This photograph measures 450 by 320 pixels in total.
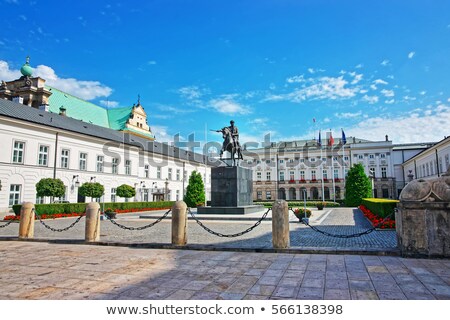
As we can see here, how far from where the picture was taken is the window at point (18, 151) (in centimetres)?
2886

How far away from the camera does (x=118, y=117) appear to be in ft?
214

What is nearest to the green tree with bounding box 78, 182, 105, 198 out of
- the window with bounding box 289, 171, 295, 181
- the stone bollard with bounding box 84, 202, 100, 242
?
the stone bollard with bounding box 84, 202, 100, 242

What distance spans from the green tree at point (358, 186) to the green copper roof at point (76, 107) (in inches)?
1847

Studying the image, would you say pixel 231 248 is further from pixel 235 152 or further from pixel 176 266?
→ pixel 235 152

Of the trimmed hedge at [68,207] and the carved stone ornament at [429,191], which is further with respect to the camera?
the trimmed hedge at [68,207]

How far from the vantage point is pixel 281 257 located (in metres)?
7.64

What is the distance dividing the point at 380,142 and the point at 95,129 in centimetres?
6022

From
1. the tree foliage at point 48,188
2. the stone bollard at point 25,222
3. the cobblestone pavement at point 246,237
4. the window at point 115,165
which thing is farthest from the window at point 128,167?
the stone bollard at point 25,222

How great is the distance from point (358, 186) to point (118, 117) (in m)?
49.1

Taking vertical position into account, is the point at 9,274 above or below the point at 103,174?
below

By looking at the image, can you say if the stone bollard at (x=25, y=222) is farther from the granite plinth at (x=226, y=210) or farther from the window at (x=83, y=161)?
the window at (x=83, y=161)

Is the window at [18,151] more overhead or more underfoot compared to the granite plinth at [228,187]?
more overhead

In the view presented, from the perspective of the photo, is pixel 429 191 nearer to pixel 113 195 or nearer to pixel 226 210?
pixel 226 210

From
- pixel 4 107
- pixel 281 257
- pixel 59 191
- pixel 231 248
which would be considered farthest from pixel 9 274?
pixel 4 107
